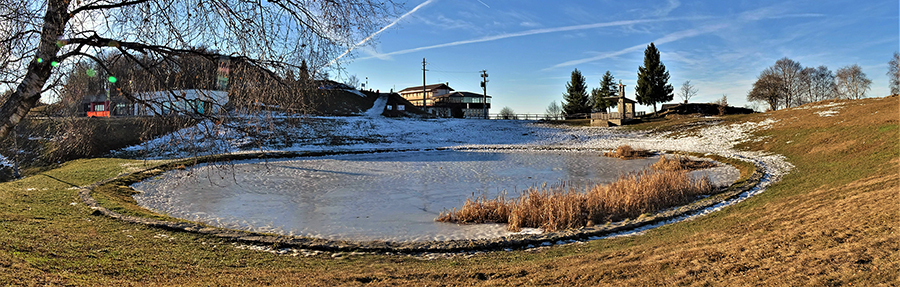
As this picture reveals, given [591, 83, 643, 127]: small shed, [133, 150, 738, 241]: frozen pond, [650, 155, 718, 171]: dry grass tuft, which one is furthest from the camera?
[591, 83, 643, 127]: small shed

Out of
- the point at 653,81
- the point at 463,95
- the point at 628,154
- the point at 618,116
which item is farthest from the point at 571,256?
the point at 463,95

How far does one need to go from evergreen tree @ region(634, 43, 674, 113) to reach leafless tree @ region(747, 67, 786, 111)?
41.2 ft

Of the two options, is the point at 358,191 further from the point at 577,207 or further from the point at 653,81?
the point at 653,81

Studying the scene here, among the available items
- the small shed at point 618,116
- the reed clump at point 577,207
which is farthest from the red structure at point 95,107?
the small shed at point 618,116

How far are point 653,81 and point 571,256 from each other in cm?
6058

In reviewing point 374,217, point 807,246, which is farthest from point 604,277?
point 374,217

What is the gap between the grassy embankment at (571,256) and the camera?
5.02 meters

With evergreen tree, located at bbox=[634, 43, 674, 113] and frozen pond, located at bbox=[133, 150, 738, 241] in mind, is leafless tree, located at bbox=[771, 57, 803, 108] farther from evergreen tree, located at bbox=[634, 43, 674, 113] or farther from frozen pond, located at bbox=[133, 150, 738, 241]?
frozen pond, located at bbox=[133, 150, 738, 241]

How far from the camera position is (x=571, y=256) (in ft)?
21.9

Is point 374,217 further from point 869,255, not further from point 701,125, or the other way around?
point 701,125

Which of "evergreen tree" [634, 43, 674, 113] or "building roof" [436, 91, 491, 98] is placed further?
"building roof" [436, 91, 491, 98]

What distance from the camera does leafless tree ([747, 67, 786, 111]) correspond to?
6262 cm

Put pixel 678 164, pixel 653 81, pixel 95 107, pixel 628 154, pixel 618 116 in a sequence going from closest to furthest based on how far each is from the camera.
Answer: pixel 95 107, pixel 678 164, pixel 628 154, pixel 618 116, pixel 653 81

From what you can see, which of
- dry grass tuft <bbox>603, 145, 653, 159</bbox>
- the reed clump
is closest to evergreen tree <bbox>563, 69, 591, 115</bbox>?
dry grass tuft <bbox>603, 145, 653, 159</bbox>
